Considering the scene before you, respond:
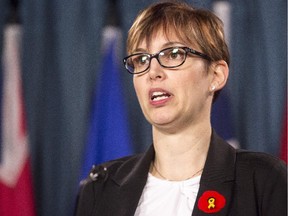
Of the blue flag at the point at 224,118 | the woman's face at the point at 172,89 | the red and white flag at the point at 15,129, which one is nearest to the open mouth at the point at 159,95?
the woman's face at the point at 172,89

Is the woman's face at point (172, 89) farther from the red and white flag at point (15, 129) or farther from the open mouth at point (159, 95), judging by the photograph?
the red and white flag at point (15, 129)

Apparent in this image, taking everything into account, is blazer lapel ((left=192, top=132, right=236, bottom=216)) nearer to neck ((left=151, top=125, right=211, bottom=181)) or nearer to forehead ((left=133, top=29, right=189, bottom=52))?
neck ((left=151, top=125, right=211, bottom=181))

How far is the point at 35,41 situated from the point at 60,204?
557 millimetres

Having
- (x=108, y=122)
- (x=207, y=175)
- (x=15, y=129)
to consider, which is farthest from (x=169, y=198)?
(x=15, y=129)

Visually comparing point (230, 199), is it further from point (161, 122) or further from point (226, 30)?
point (226, 30)

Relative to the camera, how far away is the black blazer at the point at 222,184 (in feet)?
4.00

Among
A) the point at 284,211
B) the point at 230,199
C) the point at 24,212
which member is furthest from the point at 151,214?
the point at 24,212

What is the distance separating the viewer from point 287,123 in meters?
1.65

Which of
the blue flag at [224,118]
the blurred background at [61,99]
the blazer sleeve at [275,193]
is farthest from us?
the blurred background at [61,99]

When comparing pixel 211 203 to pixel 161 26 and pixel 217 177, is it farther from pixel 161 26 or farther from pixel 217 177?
pixel 161 26

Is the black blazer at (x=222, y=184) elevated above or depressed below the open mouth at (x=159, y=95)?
below

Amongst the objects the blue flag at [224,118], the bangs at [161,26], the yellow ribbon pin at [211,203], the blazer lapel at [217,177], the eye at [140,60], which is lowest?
the yellow ribbon pin at [211,203]

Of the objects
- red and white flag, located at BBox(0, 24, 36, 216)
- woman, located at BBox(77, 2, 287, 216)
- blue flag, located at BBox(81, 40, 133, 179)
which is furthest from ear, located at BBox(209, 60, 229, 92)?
red and white flag, located at BBox(0, 24, 36, 216)

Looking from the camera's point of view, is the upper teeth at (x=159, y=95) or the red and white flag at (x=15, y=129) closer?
the upper teeth at (x=159, y=95)
